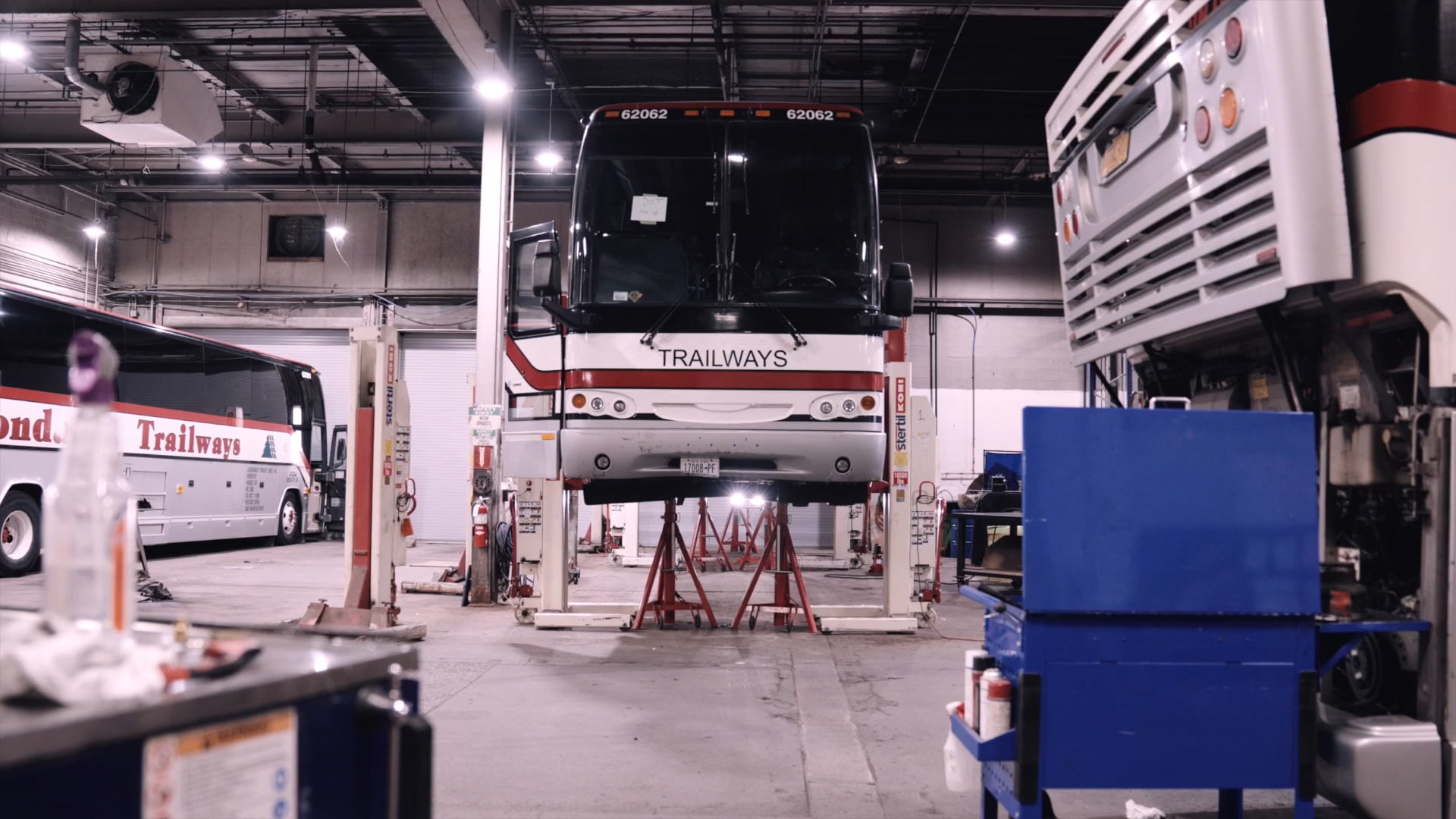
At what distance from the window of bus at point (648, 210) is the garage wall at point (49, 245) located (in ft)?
49.4

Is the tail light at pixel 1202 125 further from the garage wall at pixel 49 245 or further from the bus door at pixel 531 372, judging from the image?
the garage wall at pixel 49 245

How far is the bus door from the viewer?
6.23 meters


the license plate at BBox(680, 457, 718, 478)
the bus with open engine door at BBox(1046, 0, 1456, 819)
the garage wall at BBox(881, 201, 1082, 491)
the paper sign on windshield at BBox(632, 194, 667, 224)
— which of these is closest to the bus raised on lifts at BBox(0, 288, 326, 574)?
the paper sign on windshield at BBox(632, 194, 667, 224)

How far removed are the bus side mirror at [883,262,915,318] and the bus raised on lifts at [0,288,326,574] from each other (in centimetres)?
776

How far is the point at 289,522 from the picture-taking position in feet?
56.1

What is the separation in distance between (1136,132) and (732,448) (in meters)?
3.03

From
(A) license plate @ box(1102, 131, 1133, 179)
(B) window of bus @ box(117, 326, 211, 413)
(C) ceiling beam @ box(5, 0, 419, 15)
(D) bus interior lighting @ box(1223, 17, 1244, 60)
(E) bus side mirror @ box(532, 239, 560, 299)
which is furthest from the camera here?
(B) window of bus @ box(117, 326, 211, 413)

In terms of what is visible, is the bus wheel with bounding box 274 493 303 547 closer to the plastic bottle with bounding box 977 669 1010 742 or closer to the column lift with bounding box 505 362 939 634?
the column lift with bounding box 505 362 939 634

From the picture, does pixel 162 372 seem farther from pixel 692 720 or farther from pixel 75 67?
pixel 692 720

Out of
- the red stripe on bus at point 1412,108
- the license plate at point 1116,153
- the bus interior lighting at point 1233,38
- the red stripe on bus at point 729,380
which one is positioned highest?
the bus interior lighting at point 1233,38

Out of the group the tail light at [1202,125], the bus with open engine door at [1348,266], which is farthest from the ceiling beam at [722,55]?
the tail light at [1202,125]

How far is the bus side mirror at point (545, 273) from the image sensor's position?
5.82 meters

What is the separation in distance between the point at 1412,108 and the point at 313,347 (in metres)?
18.8

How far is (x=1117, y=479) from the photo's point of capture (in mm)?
2775
